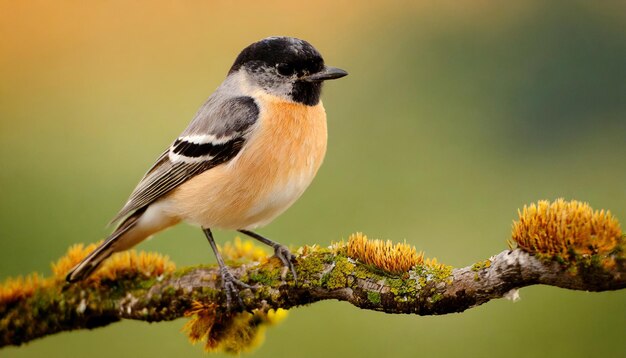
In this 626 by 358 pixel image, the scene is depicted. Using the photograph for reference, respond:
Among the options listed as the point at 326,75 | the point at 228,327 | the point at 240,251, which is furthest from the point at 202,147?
the point at 228,327

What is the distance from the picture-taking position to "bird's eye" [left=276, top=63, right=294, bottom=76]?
247cm

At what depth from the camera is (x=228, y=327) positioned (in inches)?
92.7

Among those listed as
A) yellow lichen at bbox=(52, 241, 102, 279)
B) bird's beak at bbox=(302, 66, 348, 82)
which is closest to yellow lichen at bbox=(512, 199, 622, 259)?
bird's beak at bbox=(302, 66, 348, 82)

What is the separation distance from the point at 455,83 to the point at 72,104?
1.85 meters

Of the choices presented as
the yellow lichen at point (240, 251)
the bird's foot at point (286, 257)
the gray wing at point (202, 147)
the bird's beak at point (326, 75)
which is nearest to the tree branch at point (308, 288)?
the bird's foot at point (286, 257)

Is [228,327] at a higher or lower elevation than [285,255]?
lower

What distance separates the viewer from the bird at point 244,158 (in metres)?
2.36

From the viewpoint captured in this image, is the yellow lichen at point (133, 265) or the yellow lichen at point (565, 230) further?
the yellow lichen at point (133, 265)

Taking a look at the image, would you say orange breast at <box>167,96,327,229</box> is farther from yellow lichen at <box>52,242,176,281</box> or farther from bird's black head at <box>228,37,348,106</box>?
yellow lichen at <box>52,242,176,281</box>

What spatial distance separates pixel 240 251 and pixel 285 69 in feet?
2.37

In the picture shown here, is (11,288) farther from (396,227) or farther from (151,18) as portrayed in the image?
(396,227)

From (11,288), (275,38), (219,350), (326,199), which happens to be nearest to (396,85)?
(326,199)

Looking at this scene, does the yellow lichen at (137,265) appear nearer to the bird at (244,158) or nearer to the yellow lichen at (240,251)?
the bird at (244,158)

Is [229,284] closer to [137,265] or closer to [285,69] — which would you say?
[137,265]
